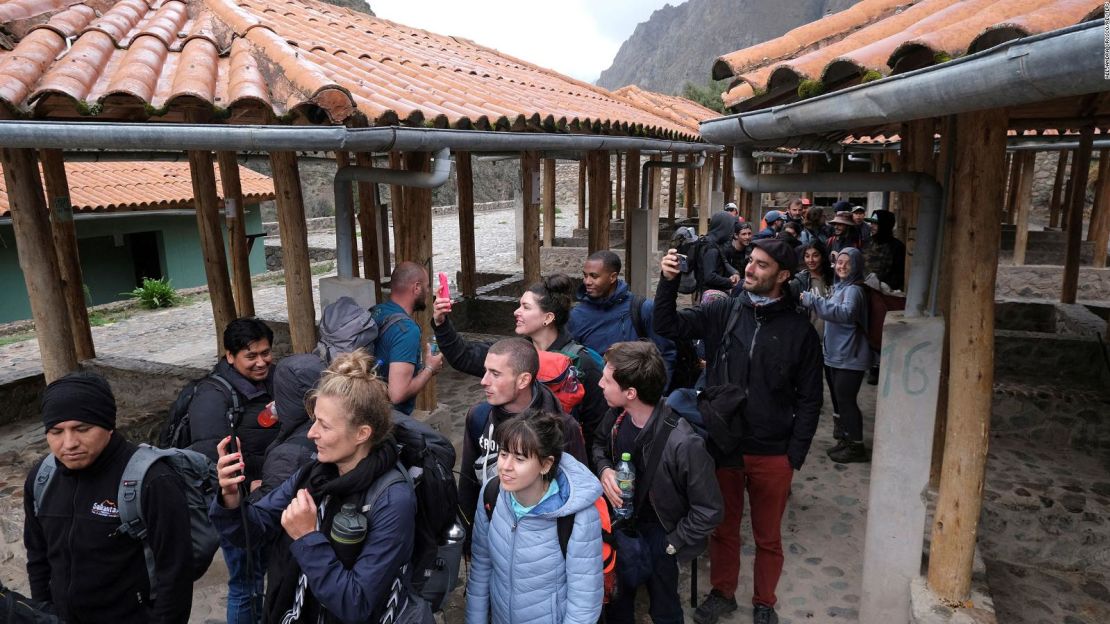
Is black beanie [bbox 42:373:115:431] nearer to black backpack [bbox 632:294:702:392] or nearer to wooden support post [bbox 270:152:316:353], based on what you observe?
wooden support post [bbox 270:152:316:353]

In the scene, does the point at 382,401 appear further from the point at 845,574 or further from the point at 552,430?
the point at 845,574

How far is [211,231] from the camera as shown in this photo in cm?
643

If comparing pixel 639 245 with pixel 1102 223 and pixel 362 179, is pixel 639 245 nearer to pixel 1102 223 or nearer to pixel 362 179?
pixel 362 179

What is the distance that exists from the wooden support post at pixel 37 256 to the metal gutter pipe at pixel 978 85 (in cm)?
428

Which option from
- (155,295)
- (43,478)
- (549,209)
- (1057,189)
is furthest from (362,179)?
(1057,189)

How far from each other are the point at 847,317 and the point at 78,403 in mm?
4155

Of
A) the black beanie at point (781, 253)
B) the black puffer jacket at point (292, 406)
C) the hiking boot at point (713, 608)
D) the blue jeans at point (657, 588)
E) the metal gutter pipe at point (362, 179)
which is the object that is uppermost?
the metal gutter pipe at point (362, 179)

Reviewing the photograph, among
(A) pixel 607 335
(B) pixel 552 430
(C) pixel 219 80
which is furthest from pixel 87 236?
(B) pixel 552 430

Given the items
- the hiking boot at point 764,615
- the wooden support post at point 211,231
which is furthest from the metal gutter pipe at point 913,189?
the wooden support post at point 211,231

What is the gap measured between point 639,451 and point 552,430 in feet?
1.93

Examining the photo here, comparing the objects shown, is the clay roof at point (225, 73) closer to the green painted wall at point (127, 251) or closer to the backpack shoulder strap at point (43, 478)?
the backpack shoulder strap at point (43, 478)

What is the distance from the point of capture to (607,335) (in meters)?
3.79

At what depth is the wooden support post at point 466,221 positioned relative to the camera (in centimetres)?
896

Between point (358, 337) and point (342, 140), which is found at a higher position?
point (342, 140)
